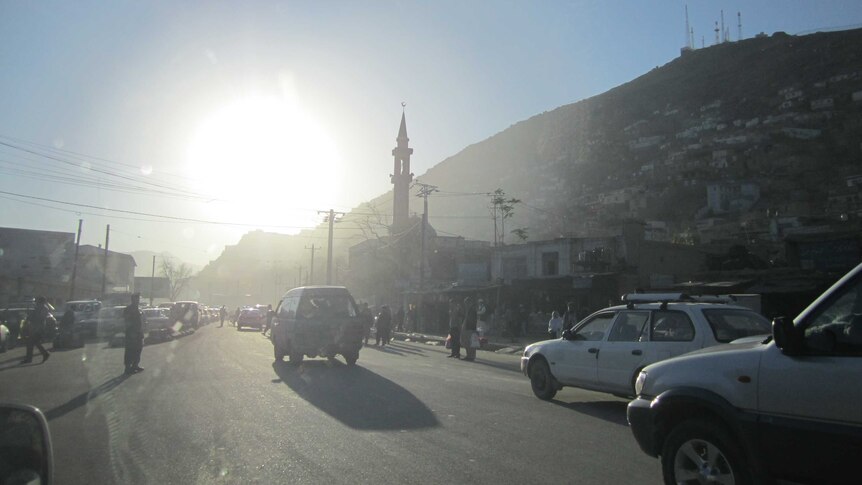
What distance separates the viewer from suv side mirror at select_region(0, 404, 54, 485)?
10.2 feet

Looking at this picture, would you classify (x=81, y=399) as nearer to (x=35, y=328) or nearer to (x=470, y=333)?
(x=35, y=328)

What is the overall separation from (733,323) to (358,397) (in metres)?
6.05

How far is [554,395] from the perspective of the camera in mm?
10844

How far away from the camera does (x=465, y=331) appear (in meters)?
20.2

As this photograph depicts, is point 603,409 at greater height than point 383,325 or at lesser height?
lesser

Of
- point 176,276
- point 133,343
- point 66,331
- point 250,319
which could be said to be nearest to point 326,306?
point 133,343

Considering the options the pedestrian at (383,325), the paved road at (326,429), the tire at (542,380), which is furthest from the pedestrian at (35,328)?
the tire at (542,380)

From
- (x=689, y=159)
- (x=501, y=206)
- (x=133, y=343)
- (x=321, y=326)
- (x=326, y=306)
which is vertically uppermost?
(x=689, y=159)

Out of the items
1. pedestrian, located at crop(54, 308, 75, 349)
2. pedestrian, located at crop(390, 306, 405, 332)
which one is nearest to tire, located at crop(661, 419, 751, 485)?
pedestrian, located at crop(54, 308, 75, 349)

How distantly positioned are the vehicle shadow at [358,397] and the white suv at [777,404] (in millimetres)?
4006

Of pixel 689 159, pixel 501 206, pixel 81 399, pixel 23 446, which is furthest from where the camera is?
pixel 689 159

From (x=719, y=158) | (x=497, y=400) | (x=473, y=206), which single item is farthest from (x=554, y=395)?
(x=473, y=206)

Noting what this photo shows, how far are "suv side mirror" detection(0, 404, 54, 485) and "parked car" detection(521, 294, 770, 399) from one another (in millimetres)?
7531

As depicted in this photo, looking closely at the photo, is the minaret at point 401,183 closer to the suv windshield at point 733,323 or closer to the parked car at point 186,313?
the parked car at point 186,313
